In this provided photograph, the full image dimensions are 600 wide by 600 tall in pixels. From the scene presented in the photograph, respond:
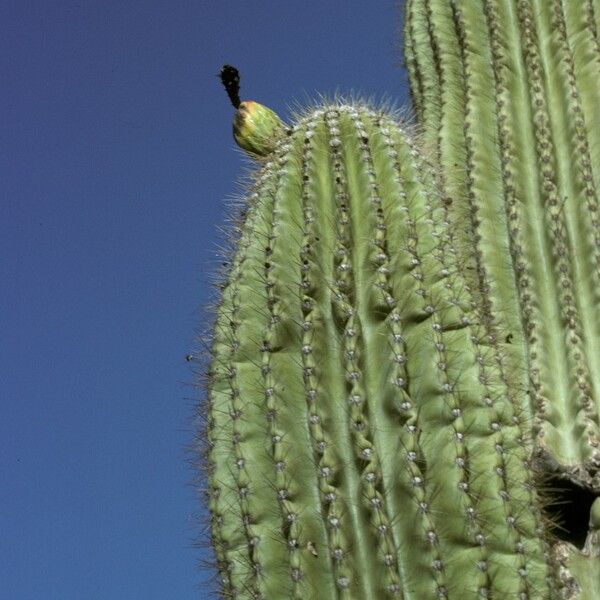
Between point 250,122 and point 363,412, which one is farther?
point 250,122

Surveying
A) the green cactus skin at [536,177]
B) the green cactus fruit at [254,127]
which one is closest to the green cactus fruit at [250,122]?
the green cactus fruit at [254,127]

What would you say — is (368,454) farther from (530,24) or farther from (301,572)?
(530,24)

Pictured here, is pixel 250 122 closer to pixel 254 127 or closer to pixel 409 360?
pixel 254 127

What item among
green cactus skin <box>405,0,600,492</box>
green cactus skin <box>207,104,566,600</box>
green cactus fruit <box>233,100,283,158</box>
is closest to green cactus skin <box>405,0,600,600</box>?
green cactus skin <box>405,0,600,492</box>

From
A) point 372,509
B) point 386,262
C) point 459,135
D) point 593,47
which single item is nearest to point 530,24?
point 593,47

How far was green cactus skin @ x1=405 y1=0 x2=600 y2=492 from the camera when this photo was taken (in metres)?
3.07

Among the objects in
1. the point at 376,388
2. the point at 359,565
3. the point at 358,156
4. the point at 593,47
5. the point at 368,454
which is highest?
the point at 593,47

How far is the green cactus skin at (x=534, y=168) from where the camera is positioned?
307cm

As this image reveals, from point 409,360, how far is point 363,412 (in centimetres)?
18

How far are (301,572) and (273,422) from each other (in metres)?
0.38

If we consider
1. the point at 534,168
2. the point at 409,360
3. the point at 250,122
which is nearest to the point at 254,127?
the point at 250,122

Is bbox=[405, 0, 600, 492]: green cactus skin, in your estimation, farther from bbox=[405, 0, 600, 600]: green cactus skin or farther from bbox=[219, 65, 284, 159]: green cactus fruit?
bbox=[219, 65, 284, 159]: green cactus fruit

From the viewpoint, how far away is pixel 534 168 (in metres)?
A: 3.47

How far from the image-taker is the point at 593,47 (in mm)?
3748
